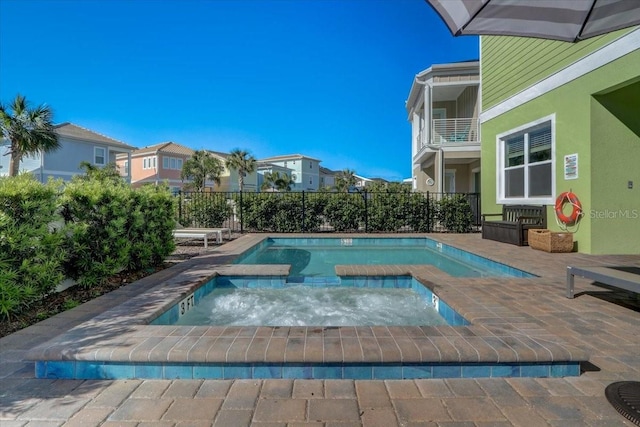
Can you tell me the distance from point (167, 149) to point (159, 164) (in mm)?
2162

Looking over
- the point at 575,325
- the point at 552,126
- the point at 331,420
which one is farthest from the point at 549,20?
the point at 552,126

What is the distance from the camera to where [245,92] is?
78.0 feet

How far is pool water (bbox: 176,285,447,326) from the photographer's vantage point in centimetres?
401

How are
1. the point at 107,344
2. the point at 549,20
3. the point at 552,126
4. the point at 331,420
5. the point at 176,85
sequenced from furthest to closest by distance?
the point at 176,85 < the point at 552,126 < the point at 549,20 < the point at 107,344 < the point at 331,420

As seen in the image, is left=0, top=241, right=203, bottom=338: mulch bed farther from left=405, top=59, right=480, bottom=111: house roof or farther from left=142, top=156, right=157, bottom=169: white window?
left=142, top=156, right=157, bottom=169: white window

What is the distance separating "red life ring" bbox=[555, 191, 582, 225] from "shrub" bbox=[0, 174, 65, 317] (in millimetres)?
9110

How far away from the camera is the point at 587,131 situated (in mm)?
6746

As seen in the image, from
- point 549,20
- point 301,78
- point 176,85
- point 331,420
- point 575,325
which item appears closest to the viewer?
point 331,420

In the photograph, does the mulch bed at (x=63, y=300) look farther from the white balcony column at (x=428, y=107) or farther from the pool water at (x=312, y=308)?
the white balcony column at (x=428, y=107)

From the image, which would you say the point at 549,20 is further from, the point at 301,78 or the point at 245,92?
the point at 245,92

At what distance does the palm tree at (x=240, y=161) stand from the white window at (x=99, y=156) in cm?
1213

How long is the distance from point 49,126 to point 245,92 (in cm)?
1195

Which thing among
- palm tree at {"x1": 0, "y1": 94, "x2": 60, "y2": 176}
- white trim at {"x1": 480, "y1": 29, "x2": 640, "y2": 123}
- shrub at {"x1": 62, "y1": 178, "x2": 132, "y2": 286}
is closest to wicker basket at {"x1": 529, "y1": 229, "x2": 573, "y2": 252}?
white trim at {"x1": 480, "y1": 29, "x2": 640, "y2": 123}

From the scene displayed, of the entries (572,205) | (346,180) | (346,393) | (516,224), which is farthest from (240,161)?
(346,393)
